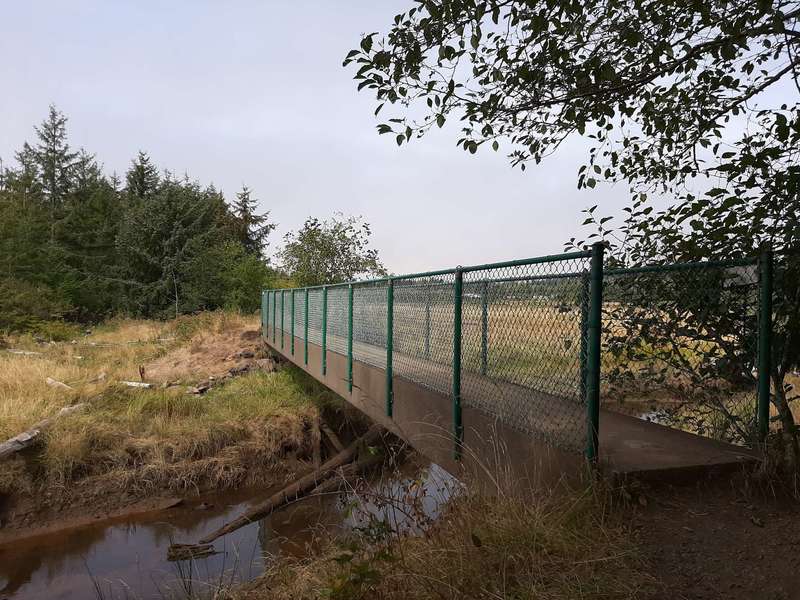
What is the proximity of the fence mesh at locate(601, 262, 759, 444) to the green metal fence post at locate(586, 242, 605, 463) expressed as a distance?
692 mm

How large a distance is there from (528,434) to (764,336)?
5.20 feet

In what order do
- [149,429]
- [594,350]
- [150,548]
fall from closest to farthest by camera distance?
[594,350] → [150,548] → [149,429]

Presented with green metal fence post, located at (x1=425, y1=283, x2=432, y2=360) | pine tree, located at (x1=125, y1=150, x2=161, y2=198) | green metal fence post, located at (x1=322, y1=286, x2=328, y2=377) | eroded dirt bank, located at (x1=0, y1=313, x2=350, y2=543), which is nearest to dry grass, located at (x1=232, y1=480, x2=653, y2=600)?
green metal fence post, located at (x1=425, y1=283, x2=432, y2=360)

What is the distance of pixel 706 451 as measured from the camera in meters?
3.31

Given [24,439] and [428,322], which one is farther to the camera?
[24,439]

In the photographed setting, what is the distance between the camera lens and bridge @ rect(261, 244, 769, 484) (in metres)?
3.04

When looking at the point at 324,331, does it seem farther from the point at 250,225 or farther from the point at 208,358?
the point at 250,225

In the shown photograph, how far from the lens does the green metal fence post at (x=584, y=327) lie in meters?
3.03

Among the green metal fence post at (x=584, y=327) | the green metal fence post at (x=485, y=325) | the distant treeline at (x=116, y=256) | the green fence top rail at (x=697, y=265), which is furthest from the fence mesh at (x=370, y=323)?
the distant treeline at (x=116, y=256)

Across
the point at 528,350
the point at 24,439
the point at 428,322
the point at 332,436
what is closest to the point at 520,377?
the point at 528,350

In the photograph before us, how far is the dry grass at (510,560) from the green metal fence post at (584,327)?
60 centimetres

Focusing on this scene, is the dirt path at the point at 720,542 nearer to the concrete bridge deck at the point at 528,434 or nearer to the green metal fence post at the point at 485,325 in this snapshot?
the concrete bridge deck at the point at 528,434

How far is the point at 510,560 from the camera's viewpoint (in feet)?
8.20

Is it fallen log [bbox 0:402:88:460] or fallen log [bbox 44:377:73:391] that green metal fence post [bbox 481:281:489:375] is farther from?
fallen log [bbox 44:377:73:391]
